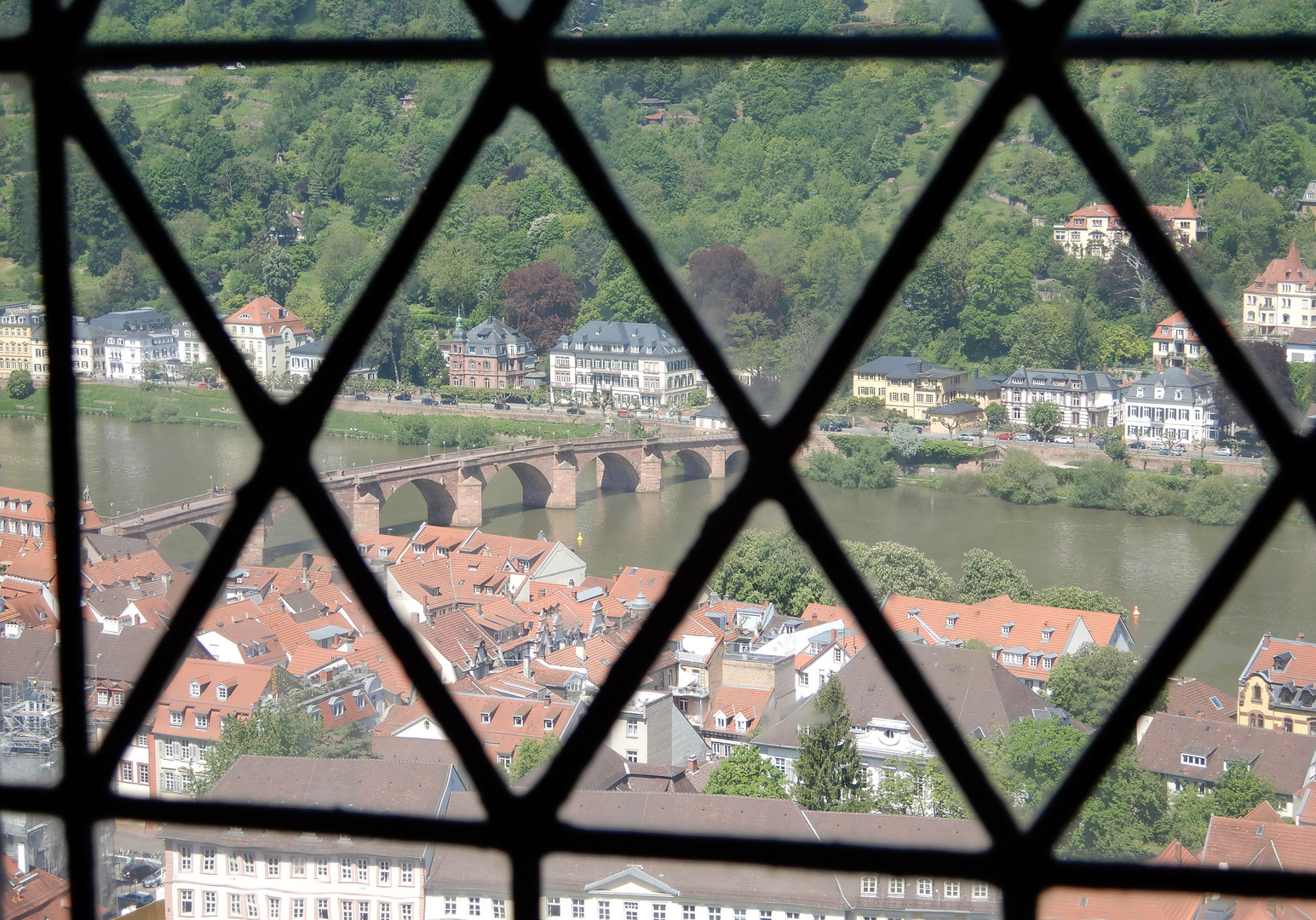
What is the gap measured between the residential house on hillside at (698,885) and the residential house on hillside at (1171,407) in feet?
23.4

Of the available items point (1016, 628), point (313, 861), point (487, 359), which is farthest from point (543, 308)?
point (313, 861)

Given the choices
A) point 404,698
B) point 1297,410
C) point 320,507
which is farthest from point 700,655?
point 320,507

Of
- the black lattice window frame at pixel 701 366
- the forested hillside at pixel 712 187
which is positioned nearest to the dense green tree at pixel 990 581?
the forested hillside at pixel 712 187

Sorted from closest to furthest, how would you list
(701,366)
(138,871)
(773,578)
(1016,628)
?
1. (701,366)
2. (138,871)
3. (1016,628)
4. (773,578)

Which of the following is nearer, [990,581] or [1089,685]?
[1089,685]

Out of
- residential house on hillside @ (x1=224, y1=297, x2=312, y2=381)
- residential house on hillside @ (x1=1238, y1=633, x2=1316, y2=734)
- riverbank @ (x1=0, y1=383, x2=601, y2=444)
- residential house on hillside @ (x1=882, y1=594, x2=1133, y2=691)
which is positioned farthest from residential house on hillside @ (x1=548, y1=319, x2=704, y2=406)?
residential house on hillside @ (x1=1238, y1=633, x2=1316, y2=734)

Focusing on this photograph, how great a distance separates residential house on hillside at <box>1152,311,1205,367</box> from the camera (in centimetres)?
1155

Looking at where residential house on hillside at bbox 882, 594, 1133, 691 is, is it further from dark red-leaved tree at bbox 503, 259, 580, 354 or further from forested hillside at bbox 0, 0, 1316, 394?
dark red-leaved tree at bbox 503, 259, 580, 354

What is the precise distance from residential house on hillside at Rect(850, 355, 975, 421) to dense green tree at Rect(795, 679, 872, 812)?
7016 mm

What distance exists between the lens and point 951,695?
5914mm

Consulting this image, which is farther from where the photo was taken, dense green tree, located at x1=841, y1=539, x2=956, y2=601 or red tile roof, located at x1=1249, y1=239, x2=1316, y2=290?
red tile roof, located at x1=1249, y1=239, x2=1316, y2=290

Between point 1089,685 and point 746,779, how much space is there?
1.79m

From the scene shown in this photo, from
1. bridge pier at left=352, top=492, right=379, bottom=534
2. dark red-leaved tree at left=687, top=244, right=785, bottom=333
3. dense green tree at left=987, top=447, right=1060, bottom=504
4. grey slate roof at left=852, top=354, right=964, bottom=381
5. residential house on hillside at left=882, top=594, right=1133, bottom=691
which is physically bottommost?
residential house on hillside at left=882, top=594, right=1133, bottom=691

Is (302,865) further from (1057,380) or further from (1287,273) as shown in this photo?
(1287,273)
